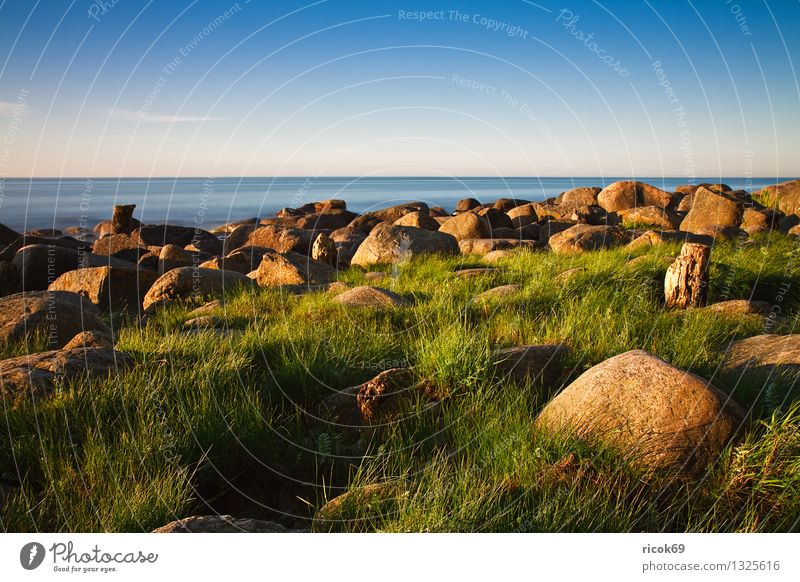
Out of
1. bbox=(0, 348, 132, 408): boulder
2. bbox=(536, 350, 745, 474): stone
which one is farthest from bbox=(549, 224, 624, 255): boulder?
bbox=(0, 348, 132, 408): boulder

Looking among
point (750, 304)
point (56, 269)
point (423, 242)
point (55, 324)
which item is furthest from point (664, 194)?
point (55, 324)

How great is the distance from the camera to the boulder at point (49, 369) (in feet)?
13.0

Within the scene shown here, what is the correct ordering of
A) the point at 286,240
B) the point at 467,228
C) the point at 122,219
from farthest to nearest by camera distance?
the point at 122,219 < the point at 467,228 < the point at 286,240

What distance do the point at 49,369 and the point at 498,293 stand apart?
4500 mm

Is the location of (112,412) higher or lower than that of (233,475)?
higher

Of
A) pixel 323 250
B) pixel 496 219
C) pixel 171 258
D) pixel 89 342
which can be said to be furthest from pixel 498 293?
pixel 496 219

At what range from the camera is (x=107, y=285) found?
9617mm

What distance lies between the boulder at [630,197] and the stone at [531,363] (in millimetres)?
19069

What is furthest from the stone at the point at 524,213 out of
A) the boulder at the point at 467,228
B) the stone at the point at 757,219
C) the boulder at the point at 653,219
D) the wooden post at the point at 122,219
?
the wooden post at the point at 122,219

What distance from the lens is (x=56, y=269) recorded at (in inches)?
498

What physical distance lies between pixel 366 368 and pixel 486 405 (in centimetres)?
128

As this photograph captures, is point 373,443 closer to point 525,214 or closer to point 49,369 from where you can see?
point 49,369

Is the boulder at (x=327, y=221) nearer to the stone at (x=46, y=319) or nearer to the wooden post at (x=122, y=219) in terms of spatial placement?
the wooden post at (x=122, y=219)
